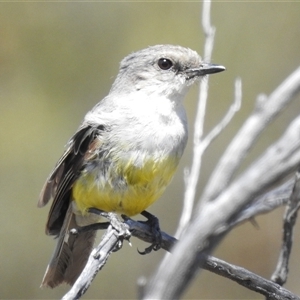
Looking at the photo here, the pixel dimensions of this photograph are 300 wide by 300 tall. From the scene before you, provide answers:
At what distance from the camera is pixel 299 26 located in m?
6.77

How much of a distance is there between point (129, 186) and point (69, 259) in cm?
92

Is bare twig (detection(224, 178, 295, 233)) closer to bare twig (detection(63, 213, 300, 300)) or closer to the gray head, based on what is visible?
bare twig (detection(63, 213, 300, 300))

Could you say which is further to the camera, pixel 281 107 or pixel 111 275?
pixel 111 275

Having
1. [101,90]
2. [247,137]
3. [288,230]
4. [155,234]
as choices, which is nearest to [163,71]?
[155,234]

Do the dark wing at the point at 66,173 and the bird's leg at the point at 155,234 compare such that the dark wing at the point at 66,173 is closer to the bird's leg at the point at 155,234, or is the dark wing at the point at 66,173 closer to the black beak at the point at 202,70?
the bird's leg at the point at 155,234

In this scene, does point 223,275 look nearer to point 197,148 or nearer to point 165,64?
point 197,148

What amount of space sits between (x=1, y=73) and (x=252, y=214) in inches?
205

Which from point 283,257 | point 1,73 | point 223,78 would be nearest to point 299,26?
point 223,78

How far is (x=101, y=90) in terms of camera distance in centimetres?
654

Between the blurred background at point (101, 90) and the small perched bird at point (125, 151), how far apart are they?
1996 millimetres

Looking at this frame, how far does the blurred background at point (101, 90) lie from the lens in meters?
5.98

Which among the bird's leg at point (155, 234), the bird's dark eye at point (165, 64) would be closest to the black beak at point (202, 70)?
the bird's dark eye at point (165, 64)

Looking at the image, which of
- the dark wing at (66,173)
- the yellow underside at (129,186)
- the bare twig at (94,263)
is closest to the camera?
the bare twig at (94,263)

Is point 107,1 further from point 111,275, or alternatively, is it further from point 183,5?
point 111,275
